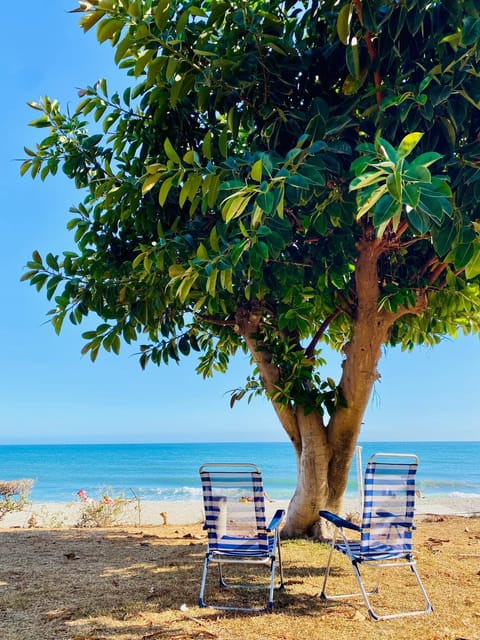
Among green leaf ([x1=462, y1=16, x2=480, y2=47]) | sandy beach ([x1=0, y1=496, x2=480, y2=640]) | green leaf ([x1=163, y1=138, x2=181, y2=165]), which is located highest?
green leaf ([x1=462, y1=16, x2=480, y2=47])

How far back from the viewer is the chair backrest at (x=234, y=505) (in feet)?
12.1

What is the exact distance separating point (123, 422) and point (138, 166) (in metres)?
68.4

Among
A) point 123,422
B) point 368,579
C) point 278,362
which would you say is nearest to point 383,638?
point 368,579

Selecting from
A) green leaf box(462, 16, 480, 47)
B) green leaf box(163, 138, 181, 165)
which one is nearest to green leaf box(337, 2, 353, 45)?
green leaf box(462, 16, 480, 47)

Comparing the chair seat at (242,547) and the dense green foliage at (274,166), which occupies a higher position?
the dense green foliage at (274,166)

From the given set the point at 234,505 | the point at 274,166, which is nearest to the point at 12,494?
the point at 234,505

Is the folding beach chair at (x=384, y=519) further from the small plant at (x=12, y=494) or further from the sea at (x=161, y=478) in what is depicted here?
the sea at (x=161, y=478)

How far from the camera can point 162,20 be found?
9.32 ft

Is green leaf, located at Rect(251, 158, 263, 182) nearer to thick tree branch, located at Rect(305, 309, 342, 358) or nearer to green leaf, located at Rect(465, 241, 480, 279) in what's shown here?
green leaf, located at Rect(465, 241, 480, 279)

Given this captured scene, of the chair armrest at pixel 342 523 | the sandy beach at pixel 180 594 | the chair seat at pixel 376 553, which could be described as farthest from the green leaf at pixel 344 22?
the sandy beach at pixel 180 594

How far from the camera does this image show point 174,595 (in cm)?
371

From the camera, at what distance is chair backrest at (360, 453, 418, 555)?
3545mm

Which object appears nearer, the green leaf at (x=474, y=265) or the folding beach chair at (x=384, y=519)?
the green leaf at (x=474, y=265)

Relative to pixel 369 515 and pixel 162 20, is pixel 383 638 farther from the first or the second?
pixel 162 20
